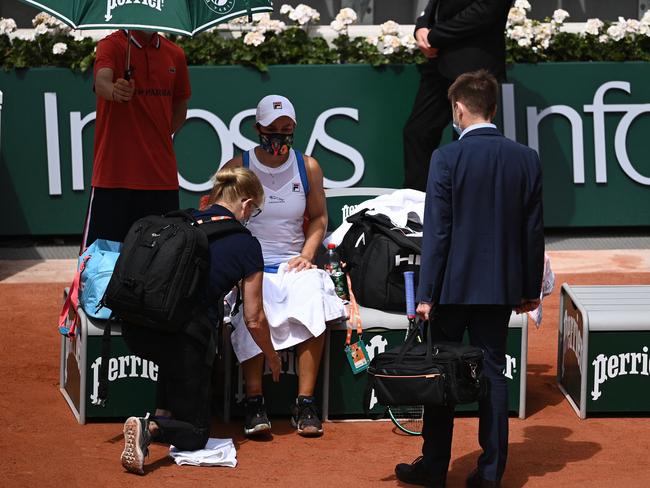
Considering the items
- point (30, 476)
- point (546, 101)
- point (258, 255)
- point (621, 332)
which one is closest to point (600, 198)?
point (546, 101)

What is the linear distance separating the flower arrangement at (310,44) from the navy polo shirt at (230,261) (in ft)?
16.0

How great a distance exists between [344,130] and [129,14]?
438 centimetres

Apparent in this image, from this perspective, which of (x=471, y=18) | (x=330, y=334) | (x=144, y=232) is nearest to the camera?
(x=144, y=232)

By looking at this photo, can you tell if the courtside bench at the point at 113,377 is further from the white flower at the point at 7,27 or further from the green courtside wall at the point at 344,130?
the white flower at the point at 7,27

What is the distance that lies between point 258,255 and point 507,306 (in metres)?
1.20

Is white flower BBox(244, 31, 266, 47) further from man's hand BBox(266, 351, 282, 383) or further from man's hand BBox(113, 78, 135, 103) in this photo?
man's hand BBox(266, 351, 282, 383)

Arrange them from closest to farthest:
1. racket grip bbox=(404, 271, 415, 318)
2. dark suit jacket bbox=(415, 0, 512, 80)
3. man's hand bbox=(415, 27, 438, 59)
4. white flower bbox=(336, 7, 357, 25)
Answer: racket grip bbox=(404, 271, 415, 318)
dark suit jacket bbox=(415, 0, 512, 80)
man's hand bbox=(415, 27, 438, 59)
white flower bbox=(336, 7, 357, 25)

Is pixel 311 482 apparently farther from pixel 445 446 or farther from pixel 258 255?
pixel 258 255

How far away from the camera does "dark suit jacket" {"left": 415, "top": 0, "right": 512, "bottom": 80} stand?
976cm

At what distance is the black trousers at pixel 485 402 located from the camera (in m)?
5.62

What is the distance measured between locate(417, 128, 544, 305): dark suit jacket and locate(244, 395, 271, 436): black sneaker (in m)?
1.26

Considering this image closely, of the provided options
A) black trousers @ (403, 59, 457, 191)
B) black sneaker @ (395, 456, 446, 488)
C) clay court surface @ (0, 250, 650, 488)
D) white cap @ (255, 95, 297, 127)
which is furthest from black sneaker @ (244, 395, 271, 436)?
black trousers @ (403, 59, 457, 191)

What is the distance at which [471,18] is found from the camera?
9742 millimetres

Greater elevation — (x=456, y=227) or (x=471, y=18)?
(x=471, y=18)
